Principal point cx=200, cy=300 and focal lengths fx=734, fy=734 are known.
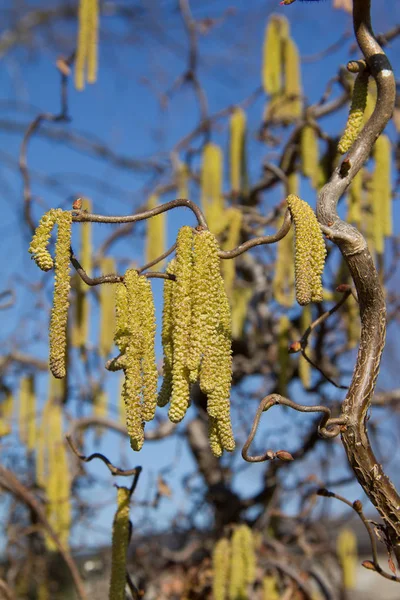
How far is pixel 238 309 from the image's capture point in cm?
416

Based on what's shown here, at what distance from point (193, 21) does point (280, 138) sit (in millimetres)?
1203

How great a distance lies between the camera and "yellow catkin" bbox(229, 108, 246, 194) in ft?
13.0

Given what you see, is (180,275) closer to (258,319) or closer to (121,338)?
(121,338)

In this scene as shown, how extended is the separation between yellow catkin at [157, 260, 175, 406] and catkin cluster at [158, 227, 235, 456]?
0.05 metres

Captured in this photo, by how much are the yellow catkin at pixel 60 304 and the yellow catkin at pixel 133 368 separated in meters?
0.12

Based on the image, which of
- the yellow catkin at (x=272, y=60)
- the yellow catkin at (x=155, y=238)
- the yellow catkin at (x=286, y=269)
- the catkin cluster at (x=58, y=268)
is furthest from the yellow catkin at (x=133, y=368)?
the yellow catkin at (x=272, y=60)

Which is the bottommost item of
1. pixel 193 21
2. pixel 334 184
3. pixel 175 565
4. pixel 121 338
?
pixel 175 565

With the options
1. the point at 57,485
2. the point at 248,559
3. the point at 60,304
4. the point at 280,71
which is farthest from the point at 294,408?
the point at 280,71

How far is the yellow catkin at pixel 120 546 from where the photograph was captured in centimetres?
177

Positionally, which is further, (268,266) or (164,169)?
(164,169)

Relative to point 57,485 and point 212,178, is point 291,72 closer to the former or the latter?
point 212,178

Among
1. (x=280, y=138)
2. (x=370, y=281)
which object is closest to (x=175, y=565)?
(x=280, y=138)

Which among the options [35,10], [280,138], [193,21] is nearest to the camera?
[280,138]

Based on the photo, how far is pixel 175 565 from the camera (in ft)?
14.9
